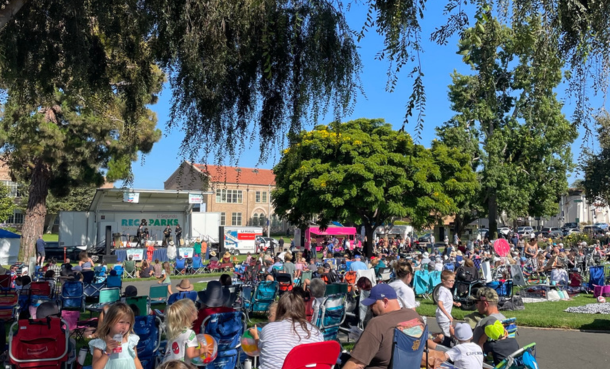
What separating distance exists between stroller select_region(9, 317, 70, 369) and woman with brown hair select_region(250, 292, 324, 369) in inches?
120

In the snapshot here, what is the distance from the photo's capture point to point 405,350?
3986 mm

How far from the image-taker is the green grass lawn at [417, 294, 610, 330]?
407 inches

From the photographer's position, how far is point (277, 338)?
13.5ft

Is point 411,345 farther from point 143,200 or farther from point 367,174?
point 143,200

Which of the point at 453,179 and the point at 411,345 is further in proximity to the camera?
the point at 453,179

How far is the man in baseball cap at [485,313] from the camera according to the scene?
5581mm

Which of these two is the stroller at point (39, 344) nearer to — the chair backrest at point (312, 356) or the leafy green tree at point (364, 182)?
the chair backrest at point (312, 356)

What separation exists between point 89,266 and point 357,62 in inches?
463

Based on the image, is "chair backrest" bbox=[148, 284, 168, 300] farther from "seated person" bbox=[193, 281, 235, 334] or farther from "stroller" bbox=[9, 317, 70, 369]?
"stroller" bbox=[9, 317, 70, 369]

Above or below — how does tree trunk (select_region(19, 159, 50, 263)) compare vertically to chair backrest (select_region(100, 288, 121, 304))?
above

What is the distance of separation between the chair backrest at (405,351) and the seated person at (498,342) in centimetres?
145

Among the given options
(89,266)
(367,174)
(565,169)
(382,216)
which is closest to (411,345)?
(89,266)

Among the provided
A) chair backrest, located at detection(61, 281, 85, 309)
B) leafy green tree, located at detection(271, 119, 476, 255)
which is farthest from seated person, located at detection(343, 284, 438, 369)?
leafy green tree, located at detection(271, 119, 476, 255)

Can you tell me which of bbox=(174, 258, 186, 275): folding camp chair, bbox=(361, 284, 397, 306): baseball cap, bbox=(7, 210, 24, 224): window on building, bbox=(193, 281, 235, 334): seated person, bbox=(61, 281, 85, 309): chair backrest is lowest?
bbox=(174, 258, 186, 275): folding camp chair
